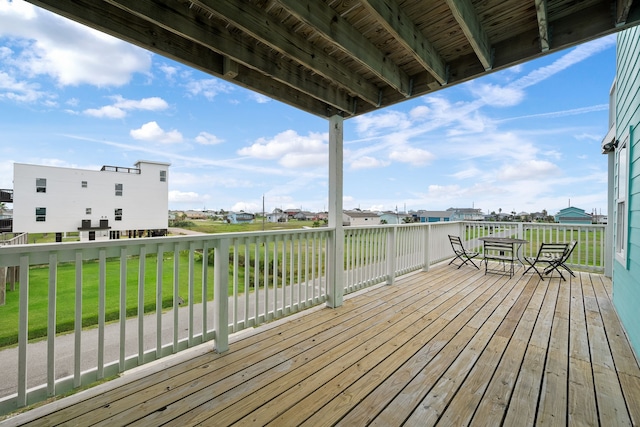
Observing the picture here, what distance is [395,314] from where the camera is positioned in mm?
3064

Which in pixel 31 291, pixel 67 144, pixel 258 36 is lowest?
pixel 31 291

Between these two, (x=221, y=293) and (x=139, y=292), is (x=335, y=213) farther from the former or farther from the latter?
(x=139, y=292)

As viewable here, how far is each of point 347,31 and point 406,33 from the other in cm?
44

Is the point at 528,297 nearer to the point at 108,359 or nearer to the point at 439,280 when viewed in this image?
the point at 439,280

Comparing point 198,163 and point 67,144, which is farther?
point 198,163

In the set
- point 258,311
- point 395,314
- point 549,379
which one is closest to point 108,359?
point 258,311

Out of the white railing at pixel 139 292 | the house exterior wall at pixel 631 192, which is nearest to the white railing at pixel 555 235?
the house exterior wall at pixel 631 192

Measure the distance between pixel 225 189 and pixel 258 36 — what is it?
185cm

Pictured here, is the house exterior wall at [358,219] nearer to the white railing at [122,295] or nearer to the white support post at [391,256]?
the white support post at [391,256]

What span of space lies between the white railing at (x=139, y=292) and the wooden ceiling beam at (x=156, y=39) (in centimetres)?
134

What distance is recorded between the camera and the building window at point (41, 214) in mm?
1562

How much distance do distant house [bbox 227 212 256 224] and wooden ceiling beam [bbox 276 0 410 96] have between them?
177cm

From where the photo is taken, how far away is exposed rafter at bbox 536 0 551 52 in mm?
1626

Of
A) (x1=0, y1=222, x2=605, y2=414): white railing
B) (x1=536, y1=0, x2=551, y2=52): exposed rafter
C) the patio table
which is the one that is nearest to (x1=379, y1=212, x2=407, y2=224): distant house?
(x1=0, y1=222, x2=605, y2=414): white railing
